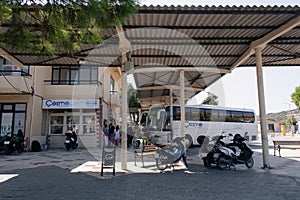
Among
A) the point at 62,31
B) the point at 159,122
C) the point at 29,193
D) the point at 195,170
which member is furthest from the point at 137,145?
the point at 62,31

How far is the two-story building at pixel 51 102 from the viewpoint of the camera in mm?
13445

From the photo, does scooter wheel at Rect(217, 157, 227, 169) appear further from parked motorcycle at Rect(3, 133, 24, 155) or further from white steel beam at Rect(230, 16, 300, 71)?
parked motorcycle at Rect(3, 133, 24, 155)

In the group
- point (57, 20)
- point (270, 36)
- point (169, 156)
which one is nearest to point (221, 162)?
point (169, 156)

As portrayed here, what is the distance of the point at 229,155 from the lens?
7.37 metres

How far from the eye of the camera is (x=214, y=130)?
15.8m

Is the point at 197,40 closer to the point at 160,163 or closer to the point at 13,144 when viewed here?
the point at 160,163

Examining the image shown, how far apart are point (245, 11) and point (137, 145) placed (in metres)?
12.3

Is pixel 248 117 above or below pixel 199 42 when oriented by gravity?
below

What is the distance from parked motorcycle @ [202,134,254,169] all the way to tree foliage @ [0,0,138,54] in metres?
5.51

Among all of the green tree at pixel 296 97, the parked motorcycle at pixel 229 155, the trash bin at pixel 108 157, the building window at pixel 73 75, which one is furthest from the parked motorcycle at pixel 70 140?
the green tree at pixel 296 97

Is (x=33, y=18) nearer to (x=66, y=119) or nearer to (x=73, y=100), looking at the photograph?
(x=73, y=100)

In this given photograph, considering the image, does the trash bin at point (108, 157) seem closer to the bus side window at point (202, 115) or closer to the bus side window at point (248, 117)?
the bus side window at point (202, 115)

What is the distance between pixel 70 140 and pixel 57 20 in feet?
37.9

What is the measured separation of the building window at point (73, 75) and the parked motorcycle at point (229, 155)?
981 centimetres
